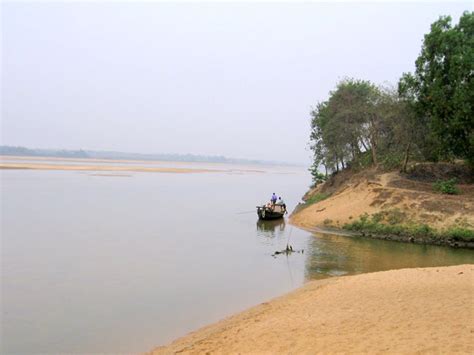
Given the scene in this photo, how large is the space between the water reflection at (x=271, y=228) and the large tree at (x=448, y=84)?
13.3m

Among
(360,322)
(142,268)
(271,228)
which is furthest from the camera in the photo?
(271,228)

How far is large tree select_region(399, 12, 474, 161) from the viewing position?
28219mm

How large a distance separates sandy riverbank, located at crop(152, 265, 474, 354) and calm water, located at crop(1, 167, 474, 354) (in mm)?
1618

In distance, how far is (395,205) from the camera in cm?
2897

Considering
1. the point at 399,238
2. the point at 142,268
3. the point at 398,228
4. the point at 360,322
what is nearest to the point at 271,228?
the point at 398,228

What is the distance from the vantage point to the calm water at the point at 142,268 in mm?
11828

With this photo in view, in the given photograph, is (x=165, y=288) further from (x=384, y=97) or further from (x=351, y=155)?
(x=351, y=155)

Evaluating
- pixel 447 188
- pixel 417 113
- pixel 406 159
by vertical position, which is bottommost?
pixel 447 188

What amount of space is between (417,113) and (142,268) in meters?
25.2

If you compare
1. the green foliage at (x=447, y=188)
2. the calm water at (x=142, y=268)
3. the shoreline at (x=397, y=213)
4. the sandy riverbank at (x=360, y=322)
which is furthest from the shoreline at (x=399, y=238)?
the sandy riverbank at (x=360, y=322)

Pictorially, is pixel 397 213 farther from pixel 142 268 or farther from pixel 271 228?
pixel 142 268

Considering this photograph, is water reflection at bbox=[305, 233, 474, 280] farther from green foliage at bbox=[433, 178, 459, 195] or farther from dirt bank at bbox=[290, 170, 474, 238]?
green foliage at bbox=[433, 178, 459, 195]

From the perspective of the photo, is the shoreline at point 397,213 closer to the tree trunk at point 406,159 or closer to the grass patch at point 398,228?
the grass patch at point 398,228

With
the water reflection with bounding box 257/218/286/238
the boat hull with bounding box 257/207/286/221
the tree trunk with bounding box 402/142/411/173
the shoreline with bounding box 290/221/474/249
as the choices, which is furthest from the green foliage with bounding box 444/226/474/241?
the boat hull with bounding box 257/207/286/221
